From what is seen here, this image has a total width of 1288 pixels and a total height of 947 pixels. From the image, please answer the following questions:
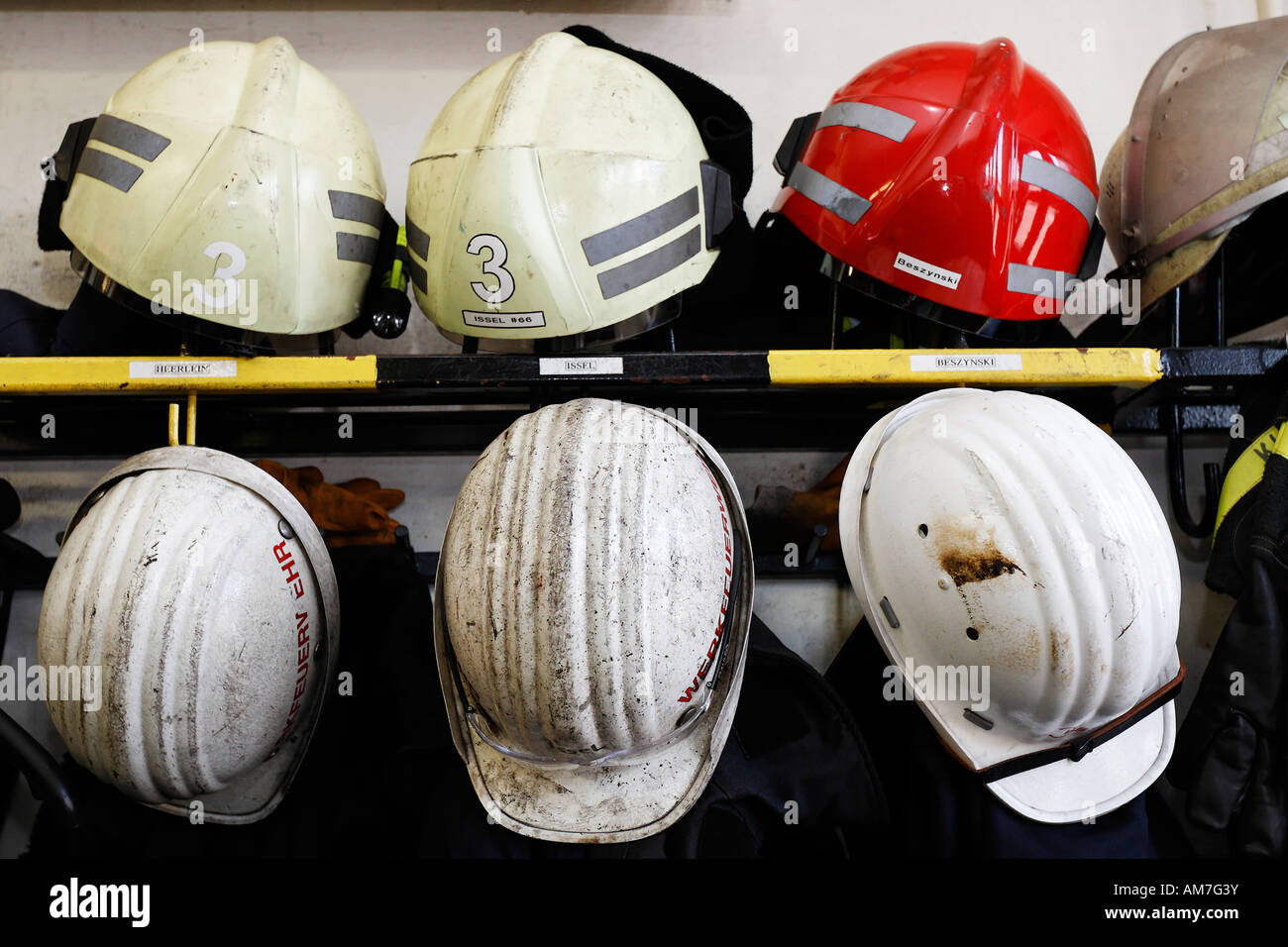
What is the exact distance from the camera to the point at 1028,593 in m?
1.14

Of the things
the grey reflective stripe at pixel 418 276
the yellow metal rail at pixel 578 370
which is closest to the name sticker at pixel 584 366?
the yellow metal rail at pixel 578 370

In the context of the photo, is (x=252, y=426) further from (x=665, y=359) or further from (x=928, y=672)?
(x=928, y=672)

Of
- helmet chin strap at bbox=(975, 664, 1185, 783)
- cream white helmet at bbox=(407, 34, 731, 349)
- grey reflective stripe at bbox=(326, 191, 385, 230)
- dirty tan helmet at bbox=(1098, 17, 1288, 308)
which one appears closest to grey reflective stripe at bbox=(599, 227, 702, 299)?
cream white helmet at bbox=(407, 34, 731, 349)

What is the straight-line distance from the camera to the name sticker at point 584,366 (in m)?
1.32

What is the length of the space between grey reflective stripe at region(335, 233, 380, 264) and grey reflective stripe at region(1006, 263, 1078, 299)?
1.04 metres

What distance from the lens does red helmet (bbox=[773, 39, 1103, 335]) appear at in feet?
4.33

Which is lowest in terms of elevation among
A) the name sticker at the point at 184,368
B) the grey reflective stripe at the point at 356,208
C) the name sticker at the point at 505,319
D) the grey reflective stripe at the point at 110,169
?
the name sticker at the point at 184,368

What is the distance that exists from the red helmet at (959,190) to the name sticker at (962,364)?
0.20ft

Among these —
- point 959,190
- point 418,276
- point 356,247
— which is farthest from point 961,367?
point 356,247

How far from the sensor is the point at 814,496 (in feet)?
5.55

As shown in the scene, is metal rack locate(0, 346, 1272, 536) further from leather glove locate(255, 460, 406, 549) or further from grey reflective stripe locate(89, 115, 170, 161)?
grey reflective stripe locate(89, 115, 170, 161)

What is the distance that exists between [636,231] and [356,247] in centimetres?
47

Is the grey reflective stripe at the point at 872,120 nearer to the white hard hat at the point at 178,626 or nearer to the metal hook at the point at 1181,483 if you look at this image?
the metal hook at the point at 1181,483

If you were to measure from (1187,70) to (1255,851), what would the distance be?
1271mm
